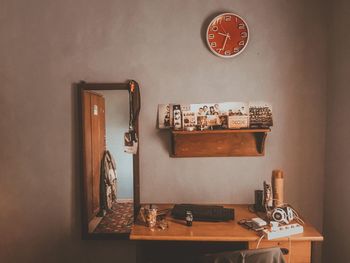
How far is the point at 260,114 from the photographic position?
2.34m

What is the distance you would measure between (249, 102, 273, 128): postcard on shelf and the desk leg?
2.91ft

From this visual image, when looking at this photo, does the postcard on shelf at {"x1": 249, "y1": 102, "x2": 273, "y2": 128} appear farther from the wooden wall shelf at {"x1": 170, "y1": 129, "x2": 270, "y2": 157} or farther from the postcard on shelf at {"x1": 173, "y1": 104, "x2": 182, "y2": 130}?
the postcard on shelf at {"x1": 173, "y1": 104, "x2": 182, "y2": 130}

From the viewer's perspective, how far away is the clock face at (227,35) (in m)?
2.30

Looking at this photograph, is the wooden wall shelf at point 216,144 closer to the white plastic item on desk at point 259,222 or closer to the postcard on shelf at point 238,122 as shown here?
the postcard on shelf at point 238,122

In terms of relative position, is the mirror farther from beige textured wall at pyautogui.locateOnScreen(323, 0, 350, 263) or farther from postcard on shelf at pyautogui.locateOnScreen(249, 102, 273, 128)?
beige textured wall at pyautogui.locateOnScreen(323, 0, 350, 263)

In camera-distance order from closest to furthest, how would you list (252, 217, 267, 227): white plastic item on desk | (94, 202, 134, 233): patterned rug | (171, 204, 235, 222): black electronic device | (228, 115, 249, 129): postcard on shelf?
1. (252, 217, 267, 227): white plastic item on desk
2. (171, 204, 235, 222): black electronic device
3. (228, 115, 249, 129): postcard on shelf
4. (94, 202, 134, 233): patterned rug

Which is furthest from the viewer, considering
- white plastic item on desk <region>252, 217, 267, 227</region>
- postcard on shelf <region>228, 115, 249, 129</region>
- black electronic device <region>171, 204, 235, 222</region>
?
postcard on shelf <region>228, 115, 249, 129</region>

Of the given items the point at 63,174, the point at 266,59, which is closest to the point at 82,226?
the point at 63,174

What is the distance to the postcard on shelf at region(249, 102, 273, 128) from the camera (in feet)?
7.62

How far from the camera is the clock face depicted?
7.55 ft

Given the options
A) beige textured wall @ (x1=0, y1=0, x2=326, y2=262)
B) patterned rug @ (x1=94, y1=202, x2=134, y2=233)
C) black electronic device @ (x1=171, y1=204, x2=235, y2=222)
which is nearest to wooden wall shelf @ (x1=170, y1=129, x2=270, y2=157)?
beige textured wall @ (x1=0, y1=0, x2=326, y2=262)

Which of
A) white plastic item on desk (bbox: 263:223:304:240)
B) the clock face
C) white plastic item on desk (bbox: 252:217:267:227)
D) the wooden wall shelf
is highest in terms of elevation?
the clock face

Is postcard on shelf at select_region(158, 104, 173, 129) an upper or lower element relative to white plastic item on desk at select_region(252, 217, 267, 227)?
upper

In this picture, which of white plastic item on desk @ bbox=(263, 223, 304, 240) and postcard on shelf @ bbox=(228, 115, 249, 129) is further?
postcard on shelf @ bbox=(228, 115, 249, 129)
